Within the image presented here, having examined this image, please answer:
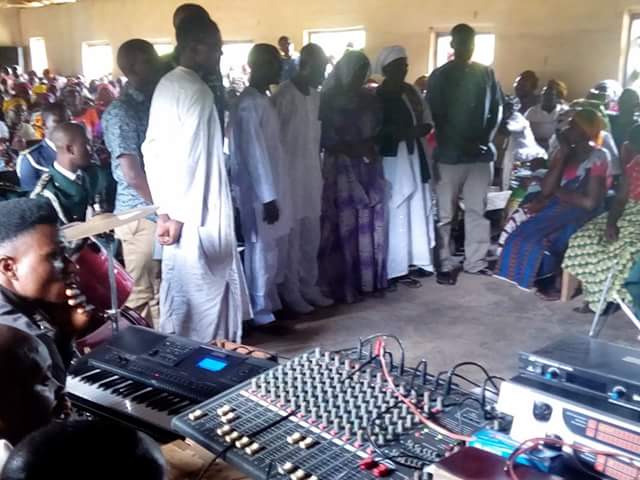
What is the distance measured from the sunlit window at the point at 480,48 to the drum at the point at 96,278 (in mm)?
6938

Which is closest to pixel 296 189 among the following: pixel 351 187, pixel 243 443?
pixel 351 187

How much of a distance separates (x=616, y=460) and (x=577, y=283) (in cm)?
375

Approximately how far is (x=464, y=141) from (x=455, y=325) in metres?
1.44

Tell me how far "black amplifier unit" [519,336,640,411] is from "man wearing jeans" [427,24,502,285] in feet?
11.7

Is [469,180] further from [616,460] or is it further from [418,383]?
[616,460]

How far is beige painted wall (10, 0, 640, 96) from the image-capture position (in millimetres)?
7832

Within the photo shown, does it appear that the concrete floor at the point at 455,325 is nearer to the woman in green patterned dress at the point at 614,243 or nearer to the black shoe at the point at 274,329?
the black shoe at the point at 274,329

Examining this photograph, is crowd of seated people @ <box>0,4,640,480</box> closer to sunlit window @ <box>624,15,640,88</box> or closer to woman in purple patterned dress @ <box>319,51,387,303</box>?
woman in purple patterned dress @ <box>319,51,387,303</box>

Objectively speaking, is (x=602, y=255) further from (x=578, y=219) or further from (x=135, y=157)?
(x=135, y=157)

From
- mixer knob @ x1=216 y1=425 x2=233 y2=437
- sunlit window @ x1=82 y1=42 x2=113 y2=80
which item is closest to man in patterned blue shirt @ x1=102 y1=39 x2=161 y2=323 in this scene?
mixer knob @ x1=216 y1=425 x2=233 y2=437

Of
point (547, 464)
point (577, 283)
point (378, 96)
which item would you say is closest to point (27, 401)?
point (547, 464)

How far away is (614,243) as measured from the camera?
155 inches

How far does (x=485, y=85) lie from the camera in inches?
189

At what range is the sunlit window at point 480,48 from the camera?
874 cm
